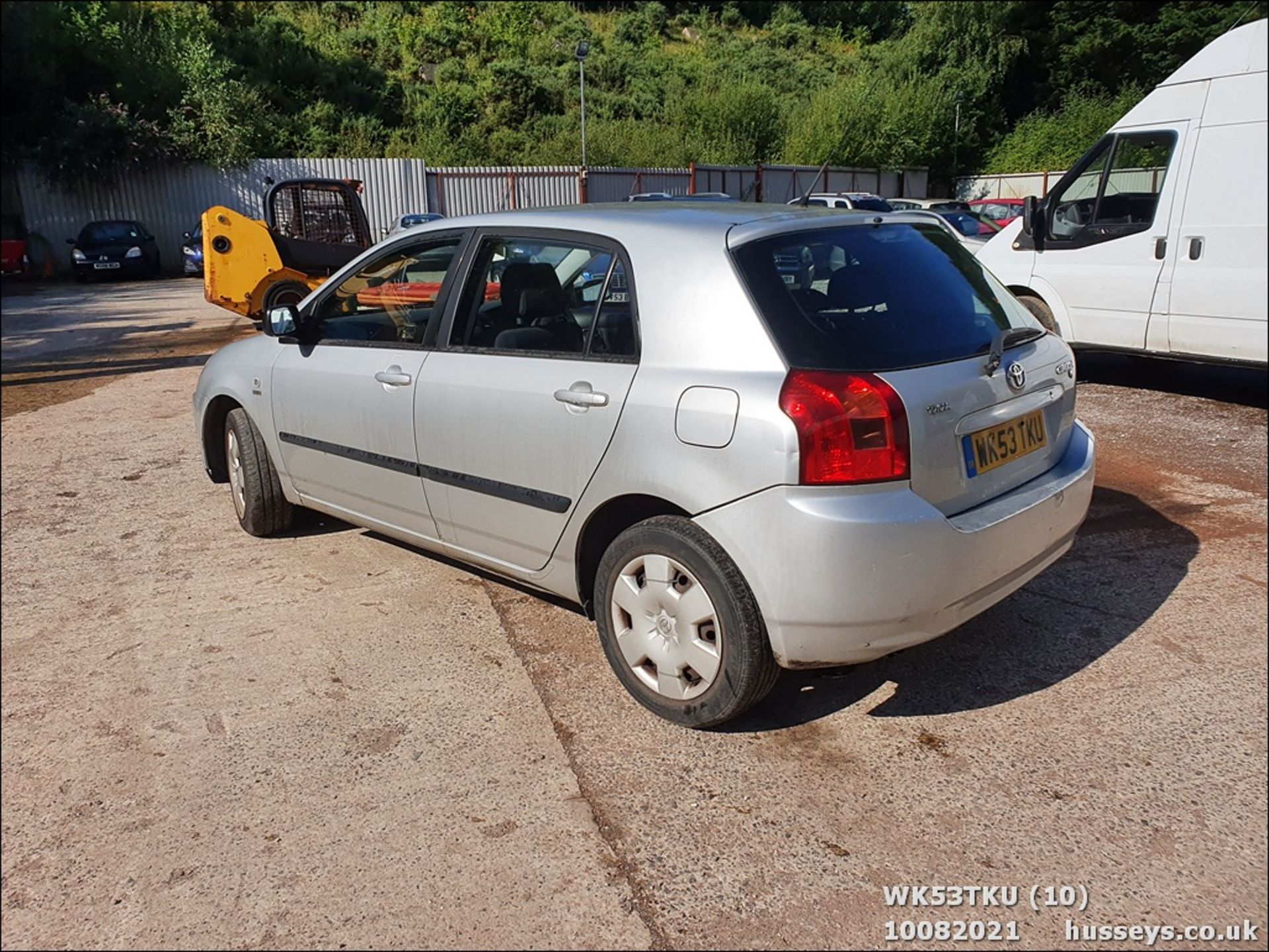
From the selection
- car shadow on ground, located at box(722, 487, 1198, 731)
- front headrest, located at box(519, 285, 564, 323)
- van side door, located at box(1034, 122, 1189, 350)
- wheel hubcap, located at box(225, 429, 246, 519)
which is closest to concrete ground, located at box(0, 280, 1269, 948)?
car shadow on ground, located at box(722, 487, 1198, 731)

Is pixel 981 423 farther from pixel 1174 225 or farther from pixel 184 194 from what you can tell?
pixel 184 194

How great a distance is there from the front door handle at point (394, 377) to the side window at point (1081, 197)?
237 centimetres

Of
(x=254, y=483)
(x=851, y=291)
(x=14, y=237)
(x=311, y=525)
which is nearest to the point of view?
(x=851, y=291)

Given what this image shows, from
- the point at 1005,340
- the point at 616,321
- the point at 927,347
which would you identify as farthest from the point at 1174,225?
the point at 616,321

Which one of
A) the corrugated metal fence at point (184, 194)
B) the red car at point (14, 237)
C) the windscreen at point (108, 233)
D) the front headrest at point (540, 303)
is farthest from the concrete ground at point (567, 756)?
the corrugated metal fence at point (184, 194)

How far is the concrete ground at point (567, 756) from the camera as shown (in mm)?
2143

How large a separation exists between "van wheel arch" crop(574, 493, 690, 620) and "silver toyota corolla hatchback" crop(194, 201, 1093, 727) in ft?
0.03

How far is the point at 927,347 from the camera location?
2803 mm

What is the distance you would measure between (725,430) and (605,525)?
688 millimetres

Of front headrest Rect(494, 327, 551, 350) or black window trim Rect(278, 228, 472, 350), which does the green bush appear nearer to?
front headrest Rect(494, 327, 551, 350)

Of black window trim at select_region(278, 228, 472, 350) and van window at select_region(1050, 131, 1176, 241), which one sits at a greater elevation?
van window at select_region(1050, 131, 1176, 241)

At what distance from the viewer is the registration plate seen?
9.05ft

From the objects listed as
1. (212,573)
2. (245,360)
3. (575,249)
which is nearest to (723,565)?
(575,249)

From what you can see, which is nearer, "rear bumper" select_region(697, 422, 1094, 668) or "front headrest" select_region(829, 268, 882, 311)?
"rear bumper" select_region(697, 422, 1094, 668)
